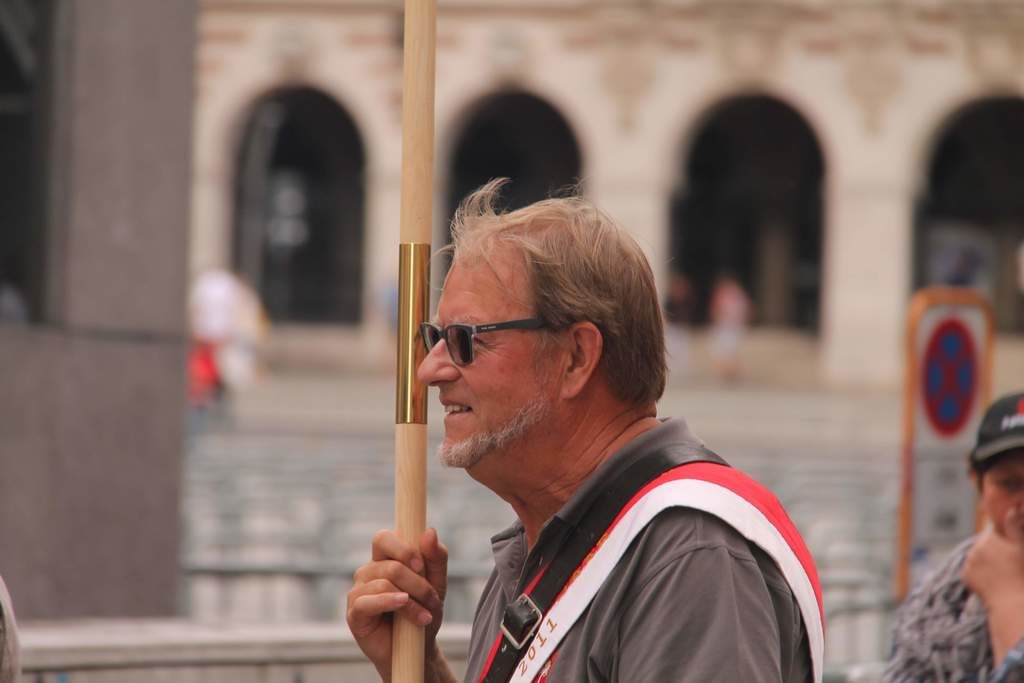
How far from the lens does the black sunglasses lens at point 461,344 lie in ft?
8.10

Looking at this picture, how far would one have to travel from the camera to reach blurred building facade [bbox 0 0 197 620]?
23.3ft

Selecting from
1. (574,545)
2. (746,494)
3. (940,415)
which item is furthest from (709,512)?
(940,415)

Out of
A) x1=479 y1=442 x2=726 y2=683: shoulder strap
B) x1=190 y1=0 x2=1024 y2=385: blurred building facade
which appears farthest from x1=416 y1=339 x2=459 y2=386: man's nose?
x1=190 y1=0 x2=1024 y2=385: blurred building facade

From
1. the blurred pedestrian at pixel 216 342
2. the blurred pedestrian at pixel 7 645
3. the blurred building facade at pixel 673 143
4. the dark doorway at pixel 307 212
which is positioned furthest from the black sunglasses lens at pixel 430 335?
the dark doorway at pixel 307 212

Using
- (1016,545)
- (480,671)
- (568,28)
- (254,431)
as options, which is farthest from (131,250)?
(568,28)

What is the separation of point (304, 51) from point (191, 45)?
2798 cm

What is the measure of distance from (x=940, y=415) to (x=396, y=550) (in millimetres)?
4099

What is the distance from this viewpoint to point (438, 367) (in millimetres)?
2506

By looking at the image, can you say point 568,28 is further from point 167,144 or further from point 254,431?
point 167,144

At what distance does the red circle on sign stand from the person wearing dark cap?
8.63 feet

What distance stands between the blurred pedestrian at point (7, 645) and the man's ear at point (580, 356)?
79cm

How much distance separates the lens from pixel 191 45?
25.6 feet

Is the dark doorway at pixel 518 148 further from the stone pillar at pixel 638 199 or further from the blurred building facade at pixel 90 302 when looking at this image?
the blurred building facade at pixel 90 302

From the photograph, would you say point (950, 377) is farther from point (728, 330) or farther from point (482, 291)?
point (728, 330)
